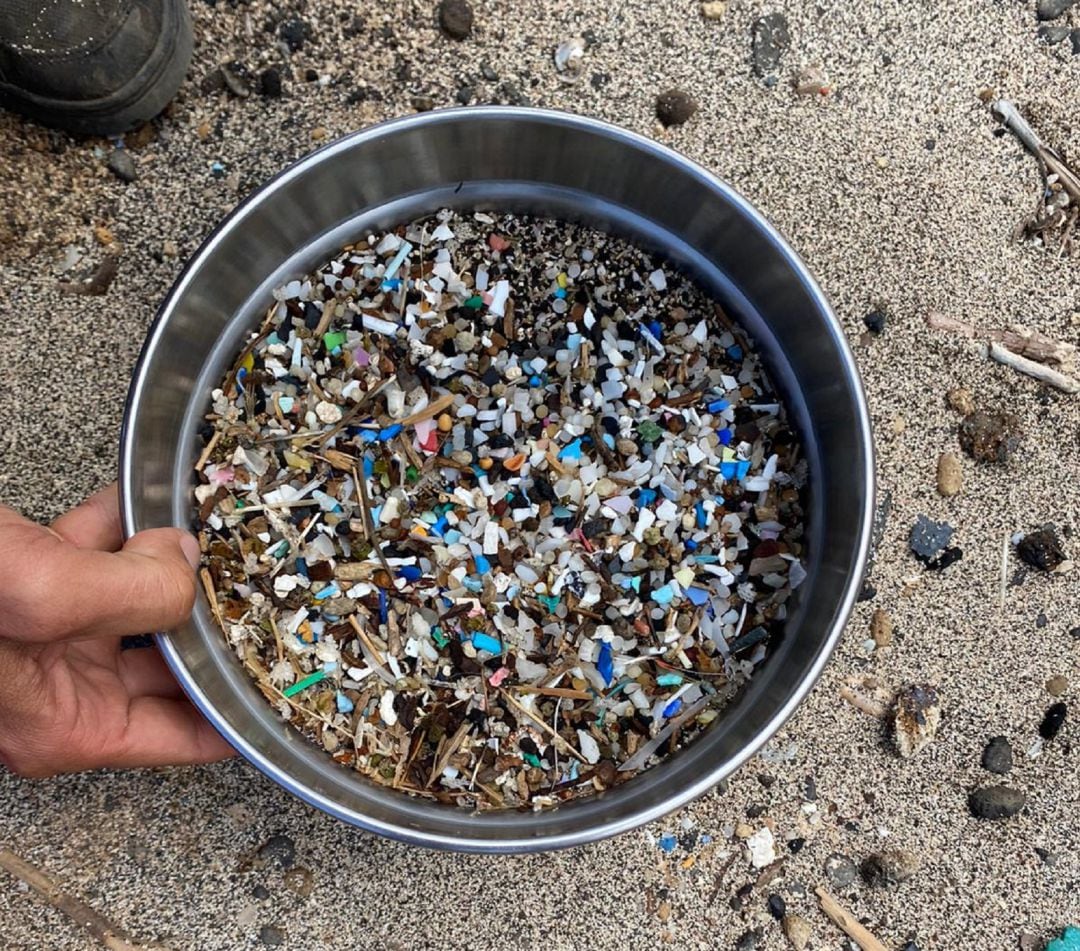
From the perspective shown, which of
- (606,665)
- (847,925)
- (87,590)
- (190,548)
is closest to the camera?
(87,590)

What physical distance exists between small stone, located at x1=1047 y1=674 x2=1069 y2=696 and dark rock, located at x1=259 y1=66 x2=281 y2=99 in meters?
1.23

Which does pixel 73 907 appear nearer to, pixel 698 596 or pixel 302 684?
pixel 302 684

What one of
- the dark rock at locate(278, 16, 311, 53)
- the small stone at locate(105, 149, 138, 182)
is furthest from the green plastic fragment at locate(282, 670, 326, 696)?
the dark rock at locate(278, 16, 311, 53)

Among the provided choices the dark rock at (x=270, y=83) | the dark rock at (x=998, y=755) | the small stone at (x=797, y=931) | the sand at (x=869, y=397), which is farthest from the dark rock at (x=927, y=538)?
Answer: the dark rock at (x=270, y=83)

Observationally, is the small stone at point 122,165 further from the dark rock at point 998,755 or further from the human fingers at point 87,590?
the dark rock at point 998,755

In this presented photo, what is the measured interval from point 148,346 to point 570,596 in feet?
1.77

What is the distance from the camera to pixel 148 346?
3.21 feet

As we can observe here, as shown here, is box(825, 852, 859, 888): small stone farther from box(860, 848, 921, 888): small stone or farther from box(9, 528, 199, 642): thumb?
box(9, 528, 199, 642): thumb

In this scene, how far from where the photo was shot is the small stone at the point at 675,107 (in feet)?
3.98

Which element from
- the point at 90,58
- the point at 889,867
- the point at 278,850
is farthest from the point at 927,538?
the point at 90,58

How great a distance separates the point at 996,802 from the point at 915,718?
0.15m

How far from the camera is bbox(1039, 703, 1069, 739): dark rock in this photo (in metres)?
1.22

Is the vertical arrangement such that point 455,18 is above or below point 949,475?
above

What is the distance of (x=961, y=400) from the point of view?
3.98ft
